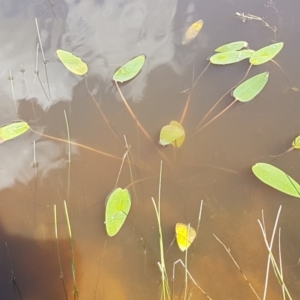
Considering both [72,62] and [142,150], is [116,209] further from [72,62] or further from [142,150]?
[72,62]

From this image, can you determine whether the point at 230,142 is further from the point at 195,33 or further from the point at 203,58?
the point at 195,33

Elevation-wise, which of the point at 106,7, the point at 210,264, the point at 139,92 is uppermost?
the point at 106,7

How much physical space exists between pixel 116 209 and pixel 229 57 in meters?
0.71

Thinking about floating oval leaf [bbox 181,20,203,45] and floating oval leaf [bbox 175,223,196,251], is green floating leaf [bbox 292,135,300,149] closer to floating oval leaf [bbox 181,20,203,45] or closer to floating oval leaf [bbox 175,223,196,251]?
floating oval leaf [bbox 175,223,196,251]

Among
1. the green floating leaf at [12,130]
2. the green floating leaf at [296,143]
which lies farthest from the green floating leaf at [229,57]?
the green floating leaf at [12,130]

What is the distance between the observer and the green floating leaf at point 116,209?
3.39 ft

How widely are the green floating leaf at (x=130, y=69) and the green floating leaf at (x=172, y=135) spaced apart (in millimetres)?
278

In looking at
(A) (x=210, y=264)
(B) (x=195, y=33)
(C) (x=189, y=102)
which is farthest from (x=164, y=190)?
(B) (x=195, y=33)

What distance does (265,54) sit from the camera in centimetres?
136

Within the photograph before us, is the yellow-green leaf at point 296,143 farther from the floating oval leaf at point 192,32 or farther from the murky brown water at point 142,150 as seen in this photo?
the floating oval leaf at point 192,32

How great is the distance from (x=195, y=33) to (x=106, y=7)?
16.3 inches

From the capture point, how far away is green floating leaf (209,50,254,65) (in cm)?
136

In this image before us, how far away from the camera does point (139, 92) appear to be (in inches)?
52.0

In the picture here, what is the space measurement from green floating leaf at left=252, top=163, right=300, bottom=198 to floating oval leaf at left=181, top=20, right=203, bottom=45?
0.61 metres
